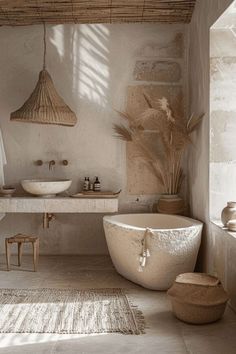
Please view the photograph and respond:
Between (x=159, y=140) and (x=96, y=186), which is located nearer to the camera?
(x=96, y=186)

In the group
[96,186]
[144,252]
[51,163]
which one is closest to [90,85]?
[51,163]

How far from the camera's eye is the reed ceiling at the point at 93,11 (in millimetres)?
4656

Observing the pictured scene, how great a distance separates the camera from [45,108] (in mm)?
4672

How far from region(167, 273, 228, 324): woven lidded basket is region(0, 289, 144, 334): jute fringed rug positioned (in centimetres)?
29

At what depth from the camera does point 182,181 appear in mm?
5203

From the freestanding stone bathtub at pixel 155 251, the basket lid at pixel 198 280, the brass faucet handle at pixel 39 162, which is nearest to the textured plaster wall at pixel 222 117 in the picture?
the freestanding stone bathtub at pixel 155 251

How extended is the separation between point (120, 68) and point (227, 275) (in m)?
2.75

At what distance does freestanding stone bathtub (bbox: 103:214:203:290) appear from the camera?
374 centimetres

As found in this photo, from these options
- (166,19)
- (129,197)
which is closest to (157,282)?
(129,197)

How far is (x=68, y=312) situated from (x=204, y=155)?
1.93 meters

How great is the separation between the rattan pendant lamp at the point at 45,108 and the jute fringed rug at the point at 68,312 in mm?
1766

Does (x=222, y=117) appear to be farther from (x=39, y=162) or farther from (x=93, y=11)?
(x=39, y=162)

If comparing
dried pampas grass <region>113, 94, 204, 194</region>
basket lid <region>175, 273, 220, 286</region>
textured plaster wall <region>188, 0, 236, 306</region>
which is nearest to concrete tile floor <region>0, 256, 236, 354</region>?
basket lid <region>175, 273, 220, 286</region>

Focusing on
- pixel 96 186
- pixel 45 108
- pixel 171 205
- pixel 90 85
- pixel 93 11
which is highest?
pixel 93 11
